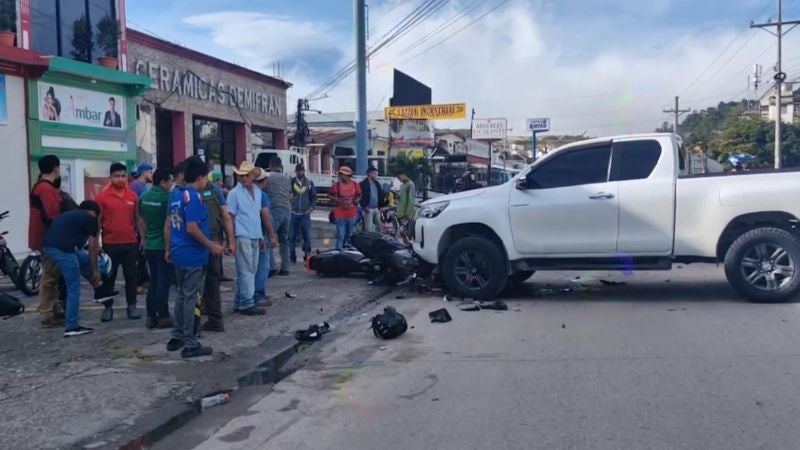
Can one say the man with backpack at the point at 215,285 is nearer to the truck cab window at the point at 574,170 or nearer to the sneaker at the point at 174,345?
the sneaker at the point at 174,345

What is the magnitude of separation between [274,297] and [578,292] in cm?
427

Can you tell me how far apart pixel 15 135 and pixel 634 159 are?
1066 cm

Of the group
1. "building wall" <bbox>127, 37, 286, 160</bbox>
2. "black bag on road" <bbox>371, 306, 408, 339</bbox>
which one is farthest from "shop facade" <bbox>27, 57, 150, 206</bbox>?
"black bag on road" <bbox>371, 306, 408, 339</bbox>

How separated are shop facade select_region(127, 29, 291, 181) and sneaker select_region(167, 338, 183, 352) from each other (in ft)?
46.2

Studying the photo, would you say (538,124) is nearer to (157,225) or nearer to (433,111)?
(433,111)

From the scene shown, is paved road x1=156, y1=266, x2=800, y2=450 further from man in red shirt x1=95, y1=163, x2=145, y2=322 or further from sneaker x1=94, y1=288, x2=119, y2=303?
sneaker x1=94, y1=288, x2=119, y2=303

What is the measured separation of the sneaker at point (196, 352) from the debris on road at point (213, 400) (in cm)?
125

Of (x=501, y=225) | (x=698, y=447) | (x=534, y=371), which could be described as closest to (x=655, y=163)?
(x=501, y=225)

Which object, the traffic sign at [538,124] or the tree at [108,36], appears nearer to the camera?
the tree at [108,36]

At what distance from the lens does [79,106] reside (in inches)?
621

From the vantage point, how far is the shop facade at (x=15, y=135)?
44.8 feet

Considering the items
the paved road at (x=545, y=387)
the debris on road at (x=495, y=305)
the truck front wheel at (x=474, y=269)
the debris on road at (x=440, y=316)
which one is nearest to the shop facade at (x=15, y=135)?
the paved road at (x=545, y=387)

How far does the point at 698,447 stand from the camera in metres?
4.79

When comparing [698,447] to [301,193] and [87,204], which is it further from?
[301,193]
